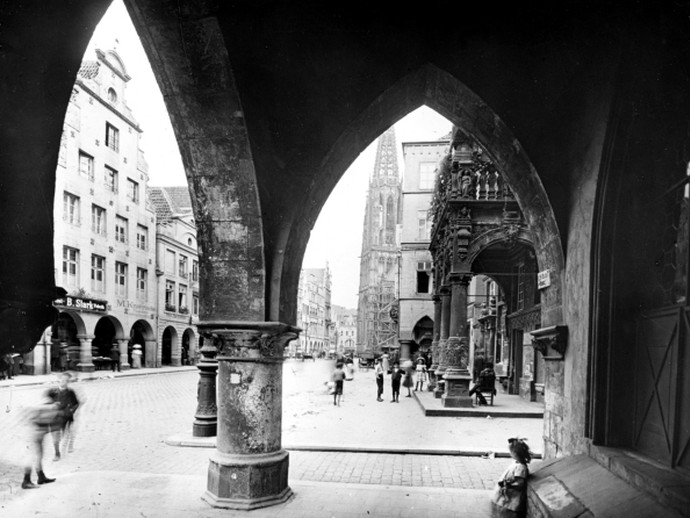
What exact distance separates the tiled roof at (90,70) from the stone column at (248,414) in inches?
981

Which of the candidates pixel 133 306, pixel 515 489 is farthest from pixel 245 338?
pixel 133 306

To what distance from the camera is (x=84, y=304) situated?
82.7 ft

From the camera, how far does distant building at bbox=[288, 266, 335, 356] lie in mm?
93562

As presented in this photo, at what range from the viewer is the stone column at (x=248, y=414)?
5.54 metres

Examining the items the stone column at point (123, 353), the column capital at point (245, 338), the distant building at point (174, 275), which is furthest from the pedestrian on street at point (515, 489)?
the distant building at point (174, 275)

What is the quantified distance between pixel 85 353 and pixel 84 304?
8.33ft

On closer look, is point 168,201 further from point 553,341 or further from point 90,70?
point 553,341

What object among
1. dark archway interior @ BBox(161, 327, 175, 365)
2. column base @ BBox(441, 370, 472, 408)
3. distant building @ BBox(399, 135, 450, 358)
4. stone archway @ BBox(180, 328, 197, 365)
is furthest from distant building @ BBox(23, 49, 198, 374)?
column base @ BBox(441, 370, 472, 408)

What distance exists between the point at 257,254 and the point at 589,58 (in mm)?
3830

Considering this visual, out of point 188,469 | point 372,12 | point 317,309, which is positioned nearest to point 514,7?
point 372,12

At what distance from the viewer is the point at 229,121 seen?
5.14 m

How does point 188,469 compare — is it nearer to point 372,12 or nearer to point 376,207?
point 372,12

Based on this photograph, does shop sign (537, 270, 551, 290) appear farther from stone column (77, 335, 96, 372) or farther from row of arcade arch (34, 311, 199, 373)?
stone column (77, 335, 96, 372)

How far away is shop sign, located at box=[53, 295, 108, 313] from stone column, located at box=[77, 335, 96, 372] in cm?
146
